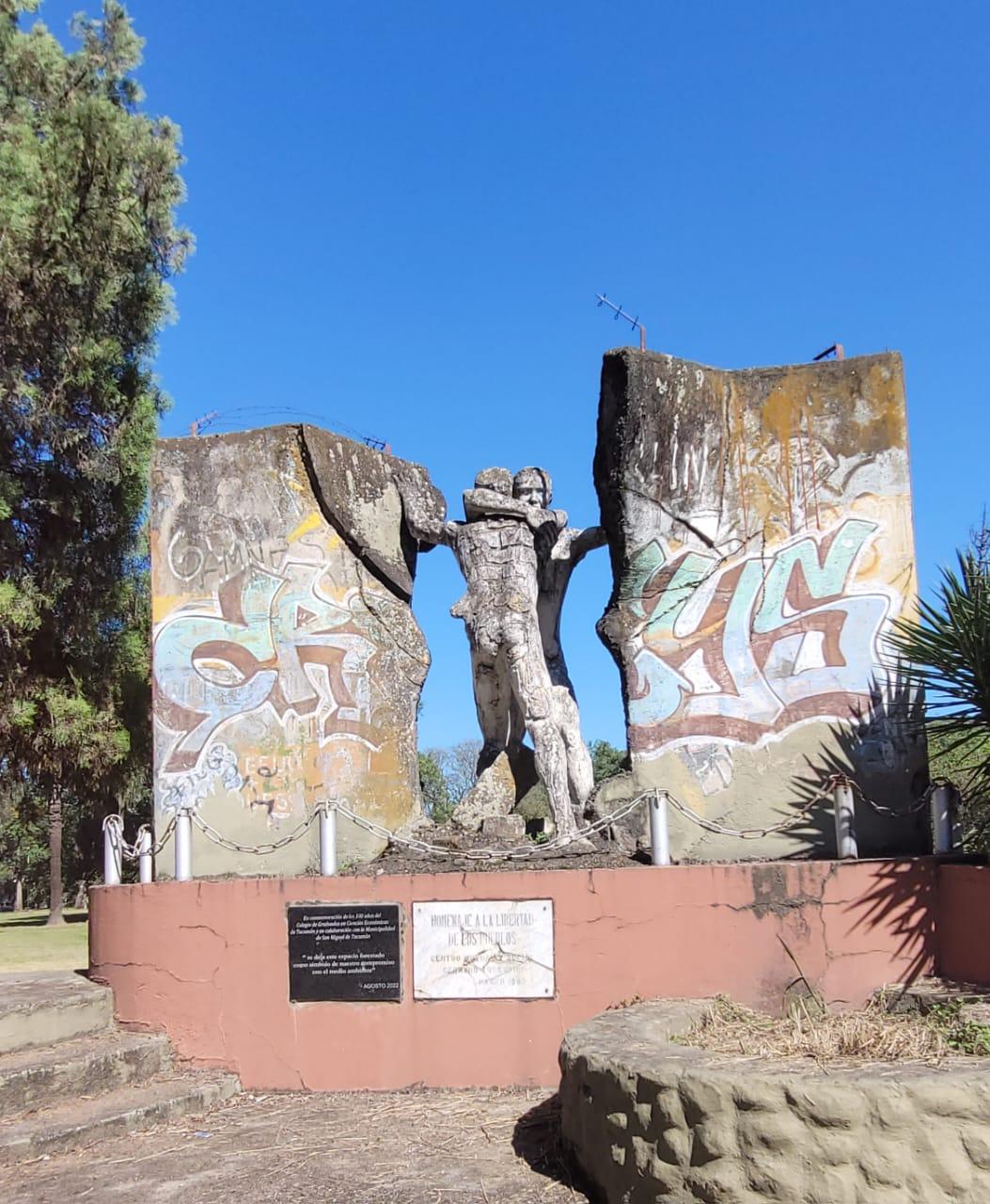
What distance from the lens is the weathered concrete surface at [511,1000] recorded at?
688cm

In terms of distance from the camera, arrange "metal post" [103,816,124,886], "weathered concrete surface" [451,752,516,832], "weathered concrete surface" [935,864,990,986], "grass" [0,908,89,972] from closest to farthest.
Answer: "weathered concrete surface" [935,864,990,986] → "metal post" [103,816,124,886] → "weathered concrete surface" [451,752,516,832] → "grass" [0,908,89,972]

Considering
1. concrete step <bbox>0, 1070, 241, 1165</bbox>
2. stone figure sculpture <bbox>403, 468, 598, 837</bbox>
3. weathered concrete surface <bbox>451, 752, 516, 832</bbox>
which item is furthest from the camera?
weathered concrete surface <bbox>451, 752, 516, 832</bbox>

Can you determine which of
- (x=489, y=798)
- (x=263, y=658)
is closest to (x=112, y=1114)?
(x=489, y=798)

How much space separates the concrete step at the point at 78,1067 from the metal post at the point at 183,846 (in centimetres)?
A: 107

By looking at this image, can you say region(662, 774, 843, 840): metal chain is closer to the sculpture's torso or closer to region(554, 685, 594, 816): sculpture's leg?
region(554, 685, 594, 816): sculpture's leg

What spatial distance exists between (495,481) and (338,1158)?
488cm

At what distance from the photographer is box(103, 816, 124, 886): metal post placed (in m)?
8.22

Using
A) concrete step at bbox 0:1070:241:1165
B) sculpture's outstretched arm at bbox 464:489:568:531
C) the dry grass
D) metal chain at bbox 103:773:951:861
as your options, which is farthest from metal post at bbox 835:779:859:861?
concrete step at bbox 0:1070:241:1165

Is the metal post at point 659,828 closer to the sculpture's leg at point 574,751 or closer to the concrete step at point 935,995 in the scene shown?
the sculpture's leg at point 574,751

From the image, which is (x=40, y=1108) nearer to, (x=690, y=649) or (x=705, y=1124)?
(x=705, y=1124)

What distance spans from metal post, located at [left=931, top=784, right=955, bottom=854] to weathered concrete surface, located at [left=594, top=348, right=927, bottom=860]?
1.82 ft

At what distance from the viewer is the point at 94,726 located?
1234 cm

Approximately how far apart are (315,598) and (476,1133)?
14.1ft

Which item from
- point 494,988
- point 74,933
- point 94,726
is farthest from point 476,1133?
point 74,933
